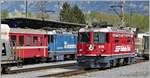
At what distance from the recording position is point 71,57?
41.6 metres

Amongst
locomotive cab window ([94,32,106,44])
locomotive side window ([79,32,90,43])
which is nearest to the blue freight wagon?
locomotive side window ([79,32,90,43])

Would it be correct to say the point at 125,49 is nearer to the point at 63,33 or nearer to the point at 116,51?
the point at 116,51

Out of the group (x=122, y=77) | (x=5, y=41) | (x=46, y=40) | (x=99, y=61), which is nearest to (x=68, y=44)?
(x=46, y=40)

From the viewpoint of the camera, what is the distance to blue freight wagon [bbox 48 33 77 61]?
38.2 metres

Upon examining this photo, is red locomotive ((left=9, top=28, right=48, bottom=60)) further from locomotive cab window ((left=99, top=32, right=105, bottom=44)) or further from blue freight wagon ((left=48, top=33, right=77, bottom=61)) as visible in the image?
locomotive cab window ((left=99, top=32, right=105, bottom=44))

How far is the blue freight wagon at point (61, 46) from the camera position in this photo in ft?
125

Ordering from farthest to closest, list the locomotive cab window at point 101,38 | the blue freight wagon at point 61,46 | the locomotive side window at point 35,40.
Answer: the blue freight wagon at point 61,46
the locomotive side window at point 35,40
the locomotive cab window at point 101,38

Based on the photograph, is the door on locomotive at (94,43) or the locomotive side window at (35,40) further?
the locomotive side window at (35,40)

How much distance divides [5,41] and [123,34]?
8565mm

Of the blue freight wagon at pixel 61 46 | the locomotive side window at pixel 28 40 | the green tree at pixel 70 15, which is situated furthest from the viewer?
the green tree at pixel 70 15

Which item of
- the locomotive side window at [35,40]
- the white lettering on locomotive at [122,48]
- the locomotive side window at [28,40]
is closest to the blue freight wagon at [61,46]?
the locomotive side window at [35,40]

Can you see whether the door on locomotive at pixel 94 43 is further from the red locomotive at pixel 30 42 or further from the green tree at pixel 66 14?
the green tree at pixel 66 14

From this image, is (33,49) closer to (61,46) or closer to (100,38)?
(61,46)

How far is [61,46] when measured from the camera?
39688 mm
